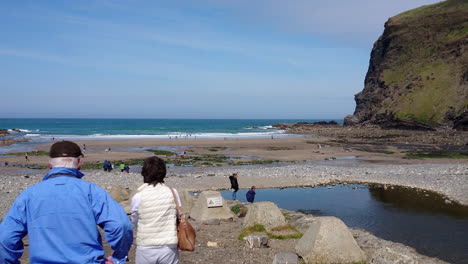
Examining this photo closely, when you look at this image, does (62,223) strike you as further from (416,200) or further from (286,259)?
(416,200)

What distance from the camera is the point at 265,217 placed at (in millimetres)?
12617

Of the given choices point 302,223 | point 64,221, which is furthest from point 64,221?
point 302,223

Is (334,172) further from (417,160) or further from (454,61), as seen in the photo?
(454,61)

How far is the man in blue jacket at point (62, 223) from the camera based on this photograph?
11.3 feet

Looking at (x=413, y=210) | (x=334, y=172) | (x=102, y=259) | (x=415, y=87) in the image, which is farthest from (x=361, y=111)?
(x=102, y=259)

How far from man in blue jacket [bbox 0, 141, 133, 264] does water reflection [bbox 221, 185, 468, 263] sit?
12461 mm

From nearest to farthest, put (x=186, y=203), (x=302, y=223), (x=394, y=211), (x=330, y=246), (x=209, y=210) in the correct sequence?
(x=330, y=246), (x=302, y=223), (x=209, y=210), (x=186, y=203), (x=394, y=211)

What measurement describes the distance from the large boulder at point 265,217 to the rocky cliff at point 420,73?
77869 millimetres

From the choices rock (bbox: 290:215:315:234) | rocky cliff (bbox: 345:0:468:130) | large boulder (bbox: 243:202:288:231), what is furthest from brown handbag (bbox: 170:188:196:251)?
rocky cliff (bbox: 345:0:468:130)

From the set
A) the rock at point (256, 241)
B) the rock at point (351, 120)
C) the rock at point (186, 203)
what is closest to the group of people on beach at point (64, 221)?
the rock at point (256, 241)

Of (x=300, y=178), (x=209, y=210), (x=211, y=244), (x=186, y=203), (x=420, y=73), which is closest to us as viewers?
(x=211, y=244)

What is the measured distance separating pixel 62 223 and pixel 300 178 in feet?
88.6

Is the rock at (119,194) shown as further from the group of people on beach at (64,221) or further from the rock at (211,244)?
the group of people on beach at (64,221)

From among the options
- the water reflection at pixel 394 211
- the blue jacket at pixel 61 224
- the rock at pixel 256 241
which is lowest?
the water reflection at pixel 394 211
